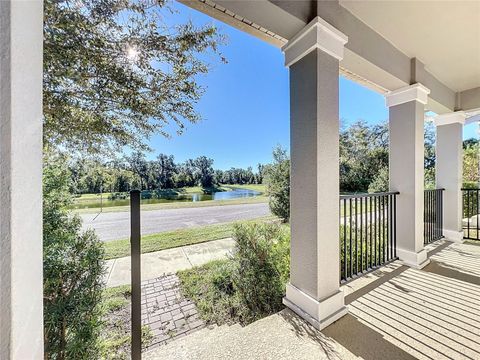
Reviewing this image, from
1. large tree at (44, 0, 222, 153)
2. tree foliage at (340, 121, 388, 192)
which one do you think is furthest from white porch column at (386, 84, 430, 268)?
tree foliage at (340, 121, 388, 192)

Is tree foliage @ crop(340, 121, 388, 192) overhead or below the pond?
overhead

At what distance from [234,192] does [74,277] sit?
1.91 metres

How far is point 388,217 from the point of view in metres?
2.97

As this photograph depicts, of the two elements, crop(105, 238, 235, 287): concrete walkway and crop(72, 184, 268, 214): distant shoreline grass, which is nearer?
crop(72, 184, 268, 214): distant shoreline grass

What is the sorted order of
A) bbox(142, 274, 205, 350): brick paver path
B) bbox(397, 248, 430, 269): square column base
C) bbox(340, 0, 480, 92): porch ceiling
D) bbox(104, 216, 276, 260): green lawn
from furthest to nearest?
bbox(397, 248, 430, 269): square column base, bbox(142, 274, 205, 350): brick paver path, bbox(340, 0, 480, 92): porch ceiling, bbox(104, 216, 276, 260): green lawn

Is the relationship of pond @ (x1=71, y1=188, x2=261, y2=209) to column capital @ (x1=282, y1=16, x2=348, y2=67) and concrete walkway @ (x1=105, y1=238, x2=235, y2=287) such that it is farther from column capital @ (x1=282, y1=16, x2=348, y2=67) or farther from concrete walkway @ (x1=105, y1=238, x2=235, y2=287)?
column capital @ (x1=282, y1=16, x2=348, y2=67)

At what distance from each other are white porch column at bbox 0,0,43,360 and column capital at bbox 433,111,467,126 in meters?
5.54

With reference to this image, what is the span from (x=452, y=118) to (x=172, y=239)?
523cm

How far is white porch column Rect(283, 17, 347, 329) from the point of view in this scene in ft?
5.74

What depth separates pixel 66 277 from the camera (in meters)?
1.43

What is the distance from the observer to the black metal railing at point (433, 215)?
3668mm

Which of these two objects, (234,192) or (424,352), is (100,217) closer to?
(234,192)

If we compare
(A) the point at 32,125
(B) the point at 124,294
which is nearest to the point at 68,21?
(A) the point at 32,125

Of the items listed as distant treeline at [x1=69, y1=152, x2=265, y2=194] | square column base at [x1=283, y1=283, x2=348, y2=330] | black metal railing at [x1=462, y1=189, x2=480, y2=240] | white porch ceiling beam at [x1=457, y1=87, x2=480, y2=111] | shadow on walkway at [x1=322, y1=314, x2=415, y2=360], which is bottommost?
shadow on walkway at [x1=322, y1=314, x2=415, y2=360]
